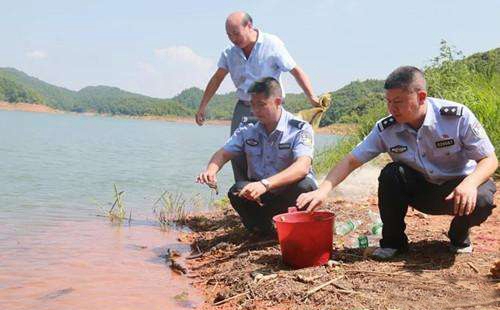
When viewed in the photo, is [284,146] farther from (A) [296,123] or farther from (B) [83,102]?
(B) [83,102]

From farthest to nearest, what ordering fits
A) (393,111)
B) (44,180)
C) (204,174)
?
1. (44,180)
2. (204,174)
3. (393,111)

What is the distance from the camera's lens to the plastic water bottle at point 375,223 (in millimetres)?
4571

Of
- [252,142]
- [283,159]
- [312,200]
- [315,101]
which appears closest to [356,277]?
[312,200]

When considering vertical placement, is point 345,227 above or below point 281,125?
below

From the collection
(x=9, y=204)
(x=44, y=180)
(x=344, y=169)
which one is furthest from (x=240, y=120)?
(x=44, y=180)

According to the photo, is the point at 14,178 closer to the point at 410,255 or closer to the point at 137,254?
the point at 137,254

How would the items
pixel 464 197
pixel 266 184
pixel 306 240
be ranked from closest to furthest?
pixel 464 197
pixel 306 240
pixel 266 184

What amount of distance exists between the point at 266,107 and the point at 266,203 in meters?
0.79

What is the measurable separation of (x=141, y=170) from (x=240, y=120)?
8814 millimetres

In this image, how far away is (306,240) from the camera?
11.3 feet

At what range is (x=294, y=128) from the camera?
4266 millimetres

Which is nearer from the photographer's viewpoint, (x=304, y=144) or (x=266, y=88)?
(x=266, y=88)

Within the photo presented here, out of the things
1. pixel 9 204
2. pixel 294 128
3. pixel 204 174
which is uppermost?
pixel 294 128

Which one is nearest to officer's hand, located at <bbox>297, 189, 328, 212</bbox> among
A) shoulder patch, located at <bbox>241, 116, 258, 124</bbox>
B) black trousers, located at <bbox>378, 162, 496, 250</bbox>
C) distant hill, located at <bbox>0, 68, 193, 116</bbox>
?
black trousers, located at <bbox>378, 162, 496, 250</bbox>
